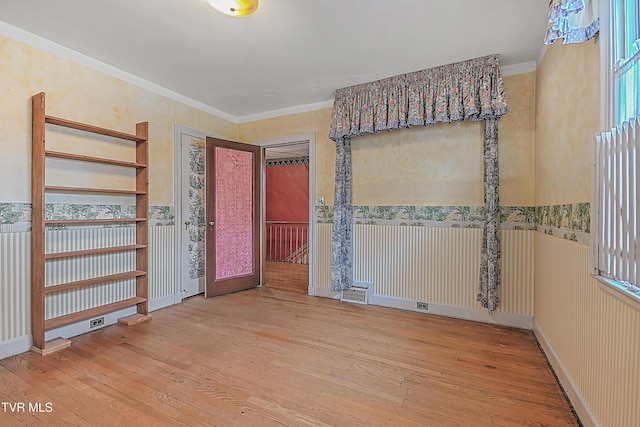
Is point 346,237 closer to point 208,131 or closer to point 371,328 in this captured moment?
point 371,328

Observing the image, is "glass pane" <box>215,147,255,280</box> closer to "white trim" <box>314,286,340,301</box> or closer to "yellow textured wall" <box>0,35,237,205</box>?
"yellow textured wall" <box>0,35,237,205</box>

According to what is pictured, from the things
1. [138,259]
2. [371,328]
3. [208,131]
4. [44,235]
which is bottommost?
[371,328]

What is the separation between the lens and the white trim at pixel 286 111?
12.8ft

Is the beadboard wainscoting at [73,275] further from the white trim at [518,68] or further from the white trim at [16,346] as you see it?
the white trim at [518,68]

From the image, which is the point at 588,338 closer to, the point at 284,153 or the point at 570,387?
the point at 570,387

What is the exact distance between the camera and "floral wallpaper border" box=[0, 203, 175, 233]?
229 cm

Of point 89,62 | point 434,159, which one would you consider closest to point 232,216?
point 89,62

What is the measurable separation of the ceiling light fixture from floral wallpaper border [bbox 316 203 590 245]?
2342 mm

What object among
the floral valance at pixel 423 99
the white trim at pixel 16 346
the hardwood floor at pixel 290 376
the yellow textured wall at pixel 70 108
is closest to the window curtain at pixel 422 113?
the floral valance at pixel 423 99

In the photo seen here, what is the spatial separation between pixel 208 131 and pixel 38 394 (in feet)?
10.7

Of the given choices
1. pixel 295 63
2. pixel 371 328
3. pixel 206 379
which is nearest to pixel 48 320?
pixel 206 379

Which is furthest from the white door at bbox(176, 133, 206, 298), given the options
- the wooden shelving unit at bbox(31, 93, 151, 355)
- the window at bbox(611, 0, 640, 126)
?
the window at bbox(611, 0, 640, 126)

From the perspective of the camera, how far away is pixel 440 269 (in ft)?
10.5

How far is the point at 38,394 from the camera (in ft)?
5.90
